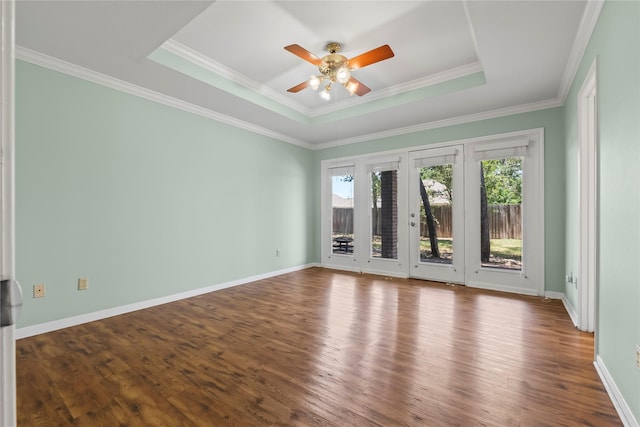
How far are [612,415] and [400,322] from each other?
1609mm

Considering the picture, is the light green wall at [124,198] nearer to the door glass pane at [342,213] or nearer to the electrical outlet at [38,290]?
the electrical outlet at [38,290]

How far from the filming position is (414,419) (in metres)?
1.64

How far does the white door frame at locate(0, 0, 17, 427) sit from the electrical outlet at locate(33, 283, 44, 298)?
124 inches

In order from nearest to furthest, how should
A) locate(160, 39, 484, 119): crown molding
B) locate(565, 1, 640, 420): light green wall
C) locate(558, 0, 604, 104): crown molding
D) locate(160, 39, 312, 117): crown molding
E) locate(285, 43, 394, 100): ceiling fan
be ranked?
locate(565, 1, 640, 420): light green wall → locate(558, 0, 604, 104): crown molding → locate(285, 43, 394, 100): ceiling fan → locate(160, 39, 312, 117): crown molding → locate(160, 39, 484, 119): crown molding

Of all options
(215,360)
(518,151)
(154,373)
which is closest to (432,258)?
(518,151)

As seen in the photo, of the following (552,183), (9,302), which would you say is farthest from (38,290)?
(552,183)

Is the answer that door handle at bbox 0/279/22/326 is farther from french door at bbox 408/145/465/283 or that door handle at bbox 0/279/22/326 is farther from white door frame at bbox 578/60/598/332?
french door at bbox 408/145/465/283

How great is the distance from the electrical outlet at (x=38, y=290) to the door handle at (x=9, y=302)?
315cm

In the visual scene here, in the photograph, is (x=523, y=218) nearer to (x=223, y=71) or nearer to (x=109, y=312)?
(x=223, y=71)

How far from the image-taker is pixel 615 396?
5.79 ft

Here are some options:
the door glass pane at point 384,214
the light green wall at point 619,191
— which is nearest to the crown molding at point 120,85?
the door glass pane at point 384,214

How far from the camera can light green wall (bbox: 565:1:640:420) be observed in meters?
1.53

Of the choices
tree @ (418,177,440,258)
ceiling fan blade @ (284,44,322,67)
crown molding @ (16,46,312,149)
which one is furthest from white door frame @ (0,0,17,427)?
tree @ (418,177,440,258)

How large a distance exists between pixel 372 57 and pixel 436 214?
291cm
